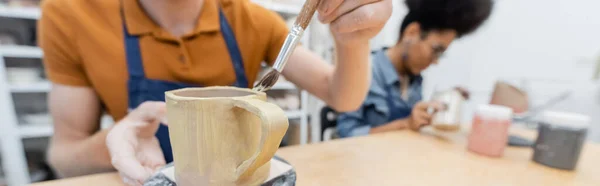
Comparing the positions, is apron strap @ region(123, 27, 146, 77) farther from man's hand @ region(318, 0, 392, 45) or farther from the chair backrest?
the chair backrest

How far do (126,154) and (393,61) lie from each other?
776mm

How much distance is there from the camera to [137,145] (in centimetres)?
41

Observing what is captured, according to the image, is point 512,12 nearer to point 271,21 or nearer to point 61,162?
point 271,21

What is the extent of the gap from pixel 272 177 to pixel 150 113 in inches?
8.1

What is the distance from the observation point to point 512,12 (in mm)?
1208

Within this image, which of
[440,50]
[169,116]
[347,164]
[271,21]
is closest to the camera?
[169,116]

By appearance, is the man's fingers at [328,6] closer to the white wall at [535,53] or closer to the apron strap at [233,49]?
the apron strap at [233,49]

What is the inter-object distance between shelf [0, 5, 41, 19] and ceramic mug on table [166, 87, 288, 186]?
1.23m

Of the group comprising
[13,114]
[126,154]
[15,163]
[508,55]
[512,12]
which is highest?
[512,12]

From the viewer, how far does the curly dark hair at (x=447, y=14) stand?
82 cm

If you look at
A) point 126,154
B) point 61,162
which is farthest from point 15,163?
point 126,154

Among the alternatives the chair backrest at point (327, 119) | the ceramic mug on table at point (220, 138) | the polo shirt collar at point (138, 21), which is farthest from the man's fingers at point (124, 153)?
the chair backrest at point (327, 119)

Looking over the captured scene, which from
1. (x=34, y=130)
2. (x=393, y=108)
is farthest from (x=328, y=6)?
(x=34, y=130)

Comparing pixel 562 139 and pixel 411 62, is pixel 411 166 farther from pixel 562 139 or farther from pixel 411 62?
pixel 411 62
